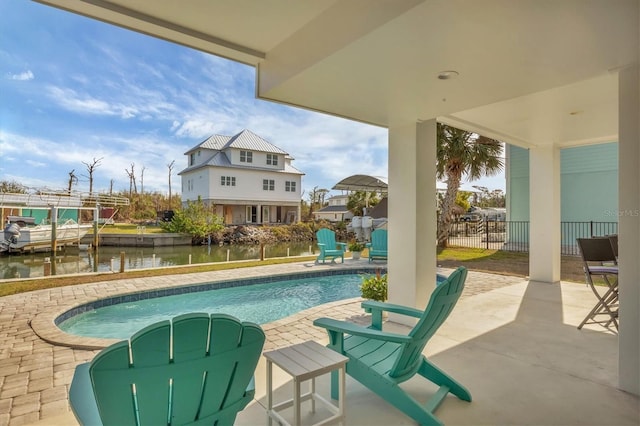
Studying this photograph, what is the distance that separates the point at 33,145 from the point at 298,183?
19.8 meters

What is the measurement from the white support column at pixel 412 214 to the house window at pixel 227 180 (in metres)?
21.8

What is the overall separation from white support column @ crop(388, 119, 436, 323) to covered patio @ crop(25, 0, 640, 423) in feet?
0.06

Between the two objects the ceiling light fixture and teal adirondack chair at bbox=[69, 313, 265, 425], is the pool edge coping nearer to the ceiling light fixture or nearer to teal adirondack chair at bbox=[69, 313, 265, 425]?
teal adirondack chair at bbox=[69, 313, 265, 425]

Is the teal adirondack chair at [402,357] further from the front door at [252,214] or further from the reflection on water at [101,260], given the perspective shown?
the front door at [252,214]

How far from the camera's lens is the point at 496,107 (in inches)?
183

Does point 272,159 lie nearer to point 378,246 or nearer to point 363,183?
point 363,183

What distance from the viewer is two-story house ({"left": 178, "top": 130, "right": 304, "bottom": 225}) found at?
24891 millimetres

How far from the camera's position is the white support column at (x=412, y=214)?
14.4ft

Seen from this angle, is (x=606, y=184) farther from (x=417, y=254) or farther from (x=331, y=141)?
(x=331, y=141)

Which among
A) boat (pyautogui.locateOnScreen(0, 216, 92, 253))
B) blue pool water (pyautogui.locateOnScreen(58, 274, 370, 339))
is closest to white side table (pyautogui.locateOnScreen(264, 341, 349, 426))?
blue pool water (pyautogui.locateOnScreen(58, 274, 370, 339))

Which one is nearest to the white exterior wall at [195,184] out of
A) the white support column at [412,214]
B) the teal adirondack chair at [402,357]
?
the white support column at [412,214]

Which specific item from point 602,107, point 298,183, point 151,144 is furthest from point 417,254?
point 151,144

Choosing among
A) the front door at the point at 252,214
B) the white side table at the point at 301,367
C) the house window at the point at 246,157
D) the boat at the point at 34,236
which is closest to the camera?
the white side table at the point at 301,367

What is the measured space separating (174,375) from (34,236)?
1991cm
